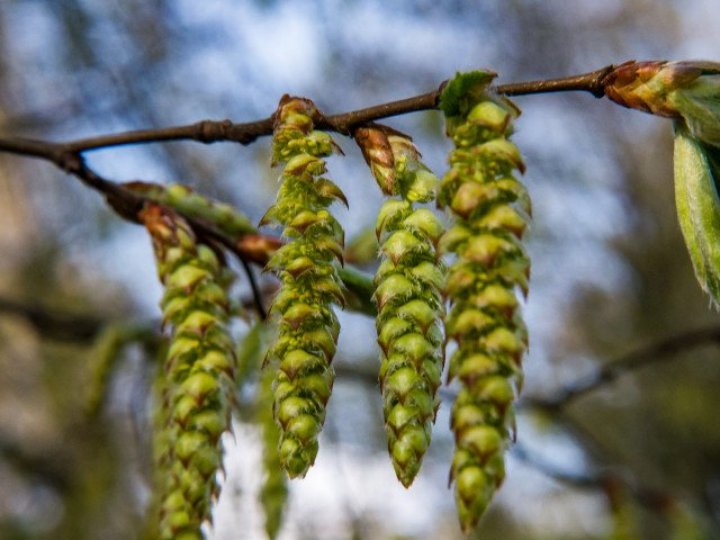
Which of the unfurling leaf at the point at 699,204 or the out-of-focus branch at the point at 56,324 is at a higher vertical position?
the out-of-focus branch at the point at 56,324

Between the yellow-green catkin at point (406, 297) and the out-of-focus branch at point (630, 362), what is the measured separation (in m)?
1.53

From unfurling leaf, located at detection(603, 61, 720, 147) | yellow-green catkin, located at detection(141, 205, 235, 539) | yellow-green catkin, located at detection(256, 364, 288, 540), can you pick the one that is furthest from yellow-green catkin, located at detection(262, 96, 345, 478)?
yellow-green catkin, located at detection(256, 364, 288, 540)

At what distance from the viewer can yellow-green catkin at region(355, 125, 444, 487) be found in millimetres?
876

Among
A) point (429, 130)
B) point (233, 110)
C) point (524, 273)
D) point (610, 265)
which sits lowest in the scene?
point (524, 273)

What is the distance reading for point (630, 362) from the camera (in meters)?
2.68

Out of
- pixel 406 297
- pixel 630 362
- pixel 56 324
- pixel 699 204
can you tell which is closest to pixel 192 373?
pixel 406 297

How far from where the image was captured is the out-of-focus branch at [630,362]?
7.75 feet

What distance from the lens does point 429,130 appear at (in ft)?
15.2

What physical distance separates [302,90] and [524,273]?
3.56 metres

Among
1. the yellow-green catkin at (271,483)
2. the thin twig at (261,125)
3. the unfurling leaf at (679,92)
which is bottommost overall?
the yellow-green catkin at (271,483)

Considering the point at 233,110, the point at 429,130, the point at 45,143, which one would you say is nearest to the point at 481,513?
the point at 45,143

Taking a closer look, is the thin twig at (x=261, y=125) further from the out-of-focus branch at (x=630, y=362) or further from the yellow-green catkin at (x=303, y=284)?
the out-of-focus branch at (x=630, y=362)

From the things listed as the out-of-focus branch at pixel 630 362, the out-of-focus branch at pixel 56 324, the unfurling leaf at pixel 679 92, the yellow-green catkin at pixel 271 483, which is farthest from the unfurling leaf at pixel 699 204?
the out-of-focus branch at pixel 56 324

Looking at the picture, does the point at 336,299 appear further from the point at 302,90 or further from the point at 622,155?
the point at 622,155
